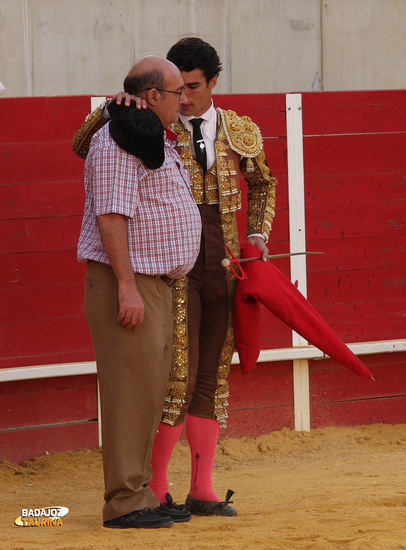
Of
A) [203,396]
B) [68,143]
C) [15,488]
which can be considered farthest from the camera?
[68,143]

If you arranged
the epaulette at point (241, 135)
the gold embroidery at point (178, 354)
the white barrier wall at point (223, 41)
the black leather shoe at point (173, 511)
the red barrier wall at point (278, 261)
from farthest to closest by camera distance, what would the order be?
1. the white barrier wall at point (223, 41)
2. the red barrier wall at point (278, 261)
3. the epaulette at point (241, 135)
4. the gold embroidery at point (178, 354)
5. the black leather shoe at point (173, 511)

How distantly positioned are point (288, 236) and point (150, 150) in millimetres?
2160

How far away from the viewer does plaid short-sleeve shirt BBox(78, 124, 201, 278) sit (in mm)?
3383

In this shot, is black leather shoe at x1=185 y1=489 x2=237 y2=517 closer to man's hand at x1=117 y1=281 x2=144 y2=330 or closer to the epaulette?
man's hand at x1=117 y1=281 x2=144 y2=330

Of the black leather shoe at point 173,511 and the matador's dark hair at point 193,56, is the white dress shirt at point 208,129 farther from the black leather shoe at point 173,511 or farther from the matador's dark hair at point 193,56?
the black leather shoe at point 173,511

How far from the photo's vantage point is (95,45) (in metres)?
6.93

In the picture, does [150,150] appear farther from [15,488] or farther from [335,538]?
[15,488]

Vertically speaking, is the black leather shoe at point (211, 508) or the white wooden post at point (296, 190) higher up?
the white wooden post at point (296, 190)

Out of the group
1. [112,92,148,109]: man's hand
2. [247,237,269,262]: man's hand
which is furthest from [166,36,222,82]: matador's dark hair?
[247,237,269,262]: man's hand

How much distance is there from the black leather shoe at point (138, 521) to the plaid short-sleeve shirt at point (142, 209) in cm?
80

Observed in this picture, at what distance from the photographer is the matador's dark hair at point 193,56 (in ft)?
12.5

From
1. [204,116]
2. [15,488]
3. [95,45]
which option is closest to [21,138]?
[204,116]

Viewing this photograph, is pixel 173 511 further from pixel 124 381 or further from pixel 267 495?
pixel 267 495

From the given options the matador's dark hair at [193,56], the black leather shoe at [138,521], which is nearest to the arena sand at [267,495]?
the black leather shoe at [138,521]
